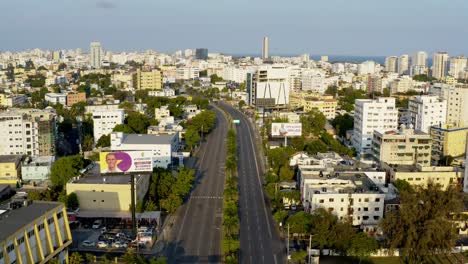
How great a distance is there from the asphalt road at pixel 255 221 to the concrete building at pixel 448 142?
32.5ft

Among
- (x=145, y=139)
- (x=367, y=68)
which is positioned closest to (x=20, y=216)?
(x=145, y=139)

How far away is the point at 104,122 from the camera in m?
30.9

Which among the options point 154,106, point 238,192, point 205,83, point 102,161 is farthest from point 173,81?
point 102,161

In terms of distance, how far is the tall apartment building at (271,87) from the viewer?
47.1m

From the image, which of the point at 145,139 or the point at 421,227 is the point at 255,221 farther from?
the point at 145,139

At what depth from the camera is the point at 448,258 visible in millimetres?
14375

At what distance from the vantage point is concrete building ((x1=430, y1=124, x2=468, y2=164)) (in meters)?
26.8

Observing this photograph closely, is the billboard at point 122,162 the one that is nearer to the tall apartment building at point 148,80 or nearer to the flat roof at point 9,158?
the flat roof at point 9,158

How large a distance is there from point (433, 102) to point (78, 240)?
22.2m

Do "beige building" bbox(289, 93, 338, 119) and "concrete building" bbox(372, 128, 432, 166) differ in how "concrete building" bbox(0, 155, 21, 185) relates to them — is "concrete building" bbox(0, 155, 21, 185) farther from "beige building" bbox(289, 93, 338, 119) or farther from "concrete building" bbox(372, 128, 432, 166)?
"beige building" bbox(289, 93, 338, 119)

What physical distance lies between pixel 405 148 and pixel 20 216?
669 inches

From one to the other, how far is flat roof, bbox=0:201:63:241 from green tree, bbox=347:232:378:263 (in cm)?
819

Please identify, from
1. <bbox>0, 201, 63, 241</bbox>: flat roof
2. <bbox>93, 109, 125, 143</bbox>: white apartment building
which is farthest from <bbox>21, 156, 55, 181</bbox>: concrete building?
<bbox>0, 201, 63, 241</bbox>: flat roof

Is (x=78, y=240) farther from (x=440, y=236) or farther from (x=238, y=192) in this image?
(x=440, y=236)
